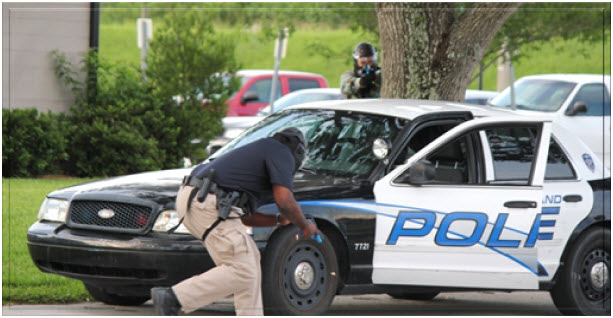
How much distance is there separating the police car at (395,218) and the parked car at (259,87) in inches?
587

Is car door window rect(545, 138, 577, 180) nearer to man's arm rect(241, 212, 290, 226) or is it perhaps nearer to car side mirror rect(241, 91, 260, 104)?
man's arm rect(241, 212, 290, 226)

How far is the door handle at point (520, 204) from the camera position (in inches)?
318

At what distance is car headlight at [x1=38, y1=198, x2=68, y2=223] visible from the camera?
7.91 m

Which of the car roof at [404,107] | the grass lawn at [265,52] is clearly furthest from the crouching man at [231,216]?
the grass lawn at [265,52]

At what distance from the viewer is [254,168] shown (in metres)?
6.51

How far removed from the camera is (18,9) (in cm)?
1529

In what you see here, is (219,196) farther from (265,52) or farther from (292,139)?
(265,52)

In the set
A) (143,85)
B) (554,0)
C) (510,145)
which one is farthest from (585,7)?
(510,145)

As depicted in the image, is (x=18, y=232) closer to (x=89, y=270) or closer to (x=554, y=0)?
(x=89, y=270)

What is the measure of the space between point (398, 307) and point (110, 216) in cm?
268

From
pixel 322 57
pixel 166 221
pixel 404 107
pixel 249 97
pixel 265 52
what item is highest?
pixel 265 52

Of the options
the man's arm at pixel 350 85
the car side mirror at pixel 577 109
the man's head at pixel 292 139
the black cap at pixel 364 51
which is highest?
the black cap at pixel 364 51

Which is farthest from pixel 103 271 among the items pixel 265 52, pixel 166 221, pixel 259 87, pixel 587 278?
pixel 265 52

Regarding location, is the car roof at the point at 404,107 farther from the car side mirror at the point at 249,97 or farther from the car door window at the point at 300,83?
the car door window at the point at 300,83
